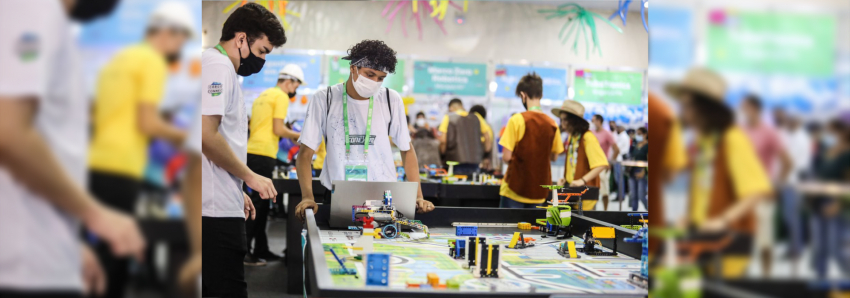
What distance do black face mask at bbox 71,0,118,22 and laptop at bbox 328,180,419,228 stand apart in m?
1.75

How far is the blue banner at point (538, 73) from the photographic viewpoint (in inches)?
374

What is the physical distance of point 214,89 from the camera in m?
2.39

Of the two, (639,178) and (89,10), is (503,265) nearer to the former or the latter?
(89,10)

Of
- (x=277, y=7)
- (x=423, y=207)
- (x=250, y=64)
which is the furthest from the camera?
(x=277, y=7)

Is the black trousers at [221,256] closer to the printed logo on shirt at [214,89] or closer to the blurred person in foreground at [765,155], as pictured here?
the printed logo on shirt at [214,89]

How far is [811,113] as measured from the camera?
1021 mm

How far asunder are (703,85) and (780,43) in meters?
0.13

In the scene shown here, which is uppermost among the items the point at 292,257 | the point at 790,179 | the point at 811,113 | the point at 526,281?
the point at 811,113

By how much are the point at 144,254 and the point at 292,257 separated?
3070mm

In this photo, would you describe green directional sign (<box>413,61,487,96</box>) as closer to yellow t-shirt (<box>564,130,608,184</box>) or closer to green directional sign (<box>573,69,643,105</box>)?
green directional sign (<box>573,69,643,105</box>)

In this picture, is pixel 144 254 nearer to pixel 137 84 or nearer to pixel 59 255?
pixel 59 255

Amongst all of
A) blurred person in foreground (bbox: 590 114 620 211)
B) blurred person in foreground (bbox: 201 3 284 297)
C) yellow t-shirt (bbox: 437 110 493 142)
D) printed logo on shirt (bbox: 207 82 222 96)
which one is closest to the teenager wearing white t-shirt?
blurred person in foreground (bbox: 201 3 284 297)

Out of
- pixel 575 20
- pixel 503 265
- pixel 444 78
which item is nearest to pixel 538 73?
pixel 575 20

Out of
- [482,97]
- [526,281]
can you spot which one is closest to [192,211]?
[526,281]
